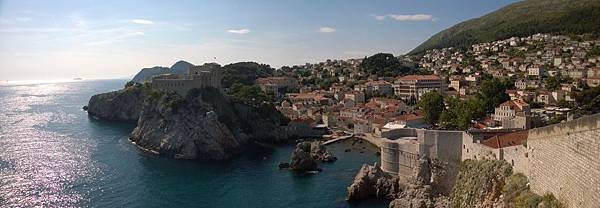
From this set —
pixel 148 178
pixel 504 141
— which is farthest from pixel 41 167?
pixel 504 141

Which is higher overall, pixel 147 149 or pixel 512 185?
pixel 512 185

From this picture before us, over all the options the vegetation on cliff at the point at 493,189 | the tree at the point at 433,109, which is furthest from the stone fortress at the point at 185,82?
the vegetation on cliff at the point at 493,189

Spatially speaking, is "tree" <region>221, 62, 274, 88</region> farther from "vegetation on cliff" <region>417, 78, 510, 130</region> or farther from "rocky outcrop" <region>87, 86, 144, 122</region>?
"vegetation on cliff" <region>417, 78, 510, 130</region>

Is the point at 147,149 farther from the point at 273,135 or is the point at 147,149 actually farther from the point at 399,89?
the point at 399,89

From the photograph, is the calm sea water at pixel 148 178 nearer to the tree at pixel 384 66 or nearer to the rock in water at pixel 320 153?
the rock in water at pixel 320 153

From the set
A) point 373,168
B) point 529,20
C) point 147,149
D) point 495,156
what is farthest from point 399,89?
point 529,20

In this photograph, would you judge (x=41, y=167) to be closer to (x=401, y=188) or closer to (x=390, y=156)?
(x=390, y=156)
